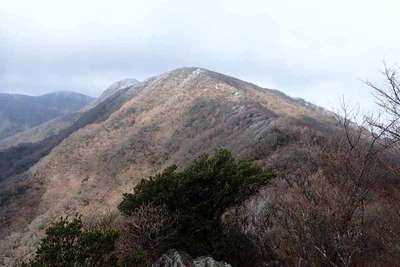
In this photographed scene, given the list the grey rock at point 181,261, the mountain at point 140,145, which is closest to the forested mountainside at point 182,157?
the mountain at point 140,145

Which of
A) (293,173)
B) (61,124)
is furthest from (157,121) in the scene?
(61,124)

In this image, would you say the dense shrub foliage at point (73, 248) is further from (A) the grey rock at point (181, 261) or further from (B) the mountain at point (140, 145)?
(B) the mountain at point (140, 145)

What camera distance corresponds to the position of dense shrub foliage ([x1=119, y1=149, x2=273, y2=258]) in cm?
1588

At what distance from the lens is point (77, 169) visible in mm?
54031

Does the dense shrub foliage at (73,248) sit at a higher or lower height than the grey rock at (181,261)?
higher

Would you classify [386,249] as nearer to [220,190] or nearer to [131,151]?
→ [220,190]

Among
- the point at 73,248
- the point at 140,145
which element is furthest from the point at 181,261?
the point at 140,145

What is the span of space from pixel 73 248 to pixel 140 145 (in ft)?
137

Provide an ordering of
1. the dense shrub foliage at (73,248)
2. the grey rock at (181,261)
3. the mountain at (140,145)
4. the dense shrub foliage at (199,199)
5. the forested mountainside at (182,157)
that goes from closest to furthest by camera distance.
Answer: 1. the dense shrub foliage at (73,248)
2. the grey rock at (181,261)
3. the dense shrub foliage at (199,199)
4. the forested mountainside at (182,157)
5. the mountain at (140,145)

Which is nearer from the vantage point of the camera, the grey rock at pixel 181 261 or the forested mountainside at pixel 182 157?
the grey rock at pixel 181 261

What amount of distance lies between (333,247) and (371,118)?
13.2ft

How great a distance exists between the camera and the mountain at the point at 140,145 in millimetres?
37781

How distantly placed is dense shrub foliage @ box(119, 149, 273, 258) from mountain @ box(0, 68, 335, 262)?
11780 mm

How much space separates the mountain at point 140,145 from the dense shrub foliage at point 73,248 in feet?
57.8
